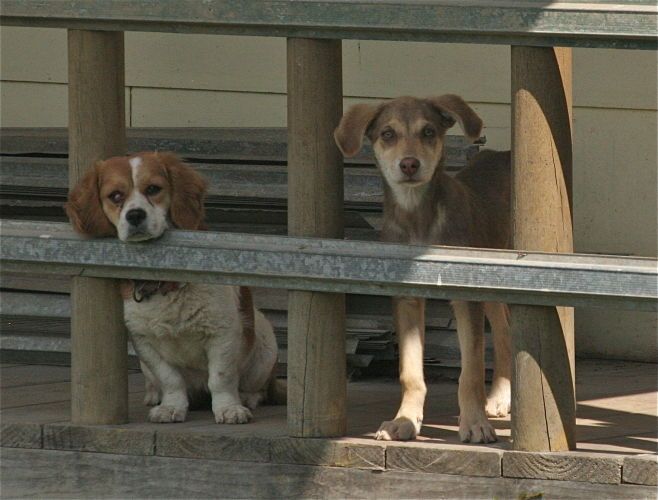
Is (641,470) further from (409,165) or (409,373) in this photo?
(409,165)

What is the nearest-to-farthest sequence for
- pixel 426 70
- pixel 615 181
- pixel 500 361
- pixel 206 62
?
pixel 500 361 → pixel 615 181 → pixel 426 70 → pixel 206 62

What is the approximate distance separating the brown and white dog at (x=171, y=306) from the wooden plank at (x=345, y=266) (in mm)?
105

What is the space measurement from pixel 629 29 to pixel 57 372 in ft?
12.1

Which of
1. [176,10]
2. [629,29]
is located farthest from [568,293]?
[176,10]

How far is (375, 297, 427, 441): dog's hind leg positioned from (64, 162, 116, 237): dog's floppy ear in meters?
1.17

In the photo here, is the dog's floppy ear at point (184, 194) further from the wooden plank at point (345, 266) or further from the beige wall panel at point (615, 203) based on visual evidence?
the beige wall panel at point (615, 203)

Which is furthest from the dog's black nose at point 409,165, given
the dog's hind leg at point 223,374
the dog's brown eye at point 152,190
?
the dog's hind leg at point 223,374

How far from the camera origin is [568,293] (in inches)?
196

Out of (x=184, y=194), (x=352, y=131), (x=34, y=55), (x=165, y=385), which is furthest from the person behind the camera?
(x=34, y=55)

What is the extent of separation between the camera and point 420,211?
5.79 meters

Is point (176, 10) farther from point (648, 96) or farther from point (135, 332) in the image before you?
point (648, 96)

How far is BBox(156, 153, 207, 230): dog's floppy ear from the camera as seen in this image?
5.84m

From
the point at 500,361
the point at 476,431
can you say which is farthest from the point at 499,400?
the point at 476,431

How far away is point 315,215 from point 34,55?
3.99 m
